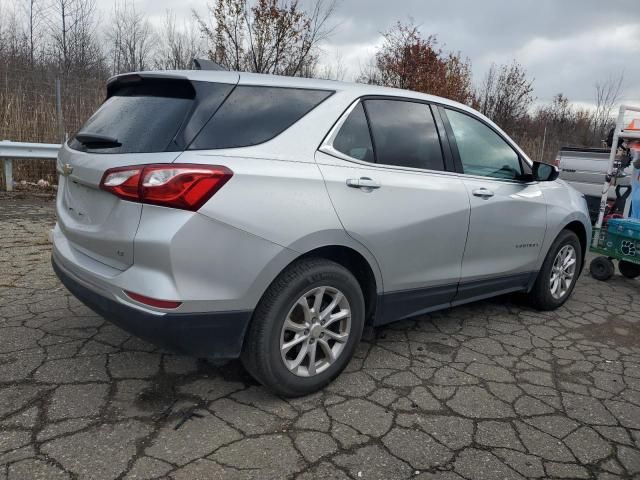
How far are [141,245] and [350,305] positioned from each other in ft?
4.02

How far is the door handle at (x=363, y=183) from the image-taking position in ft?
9.16

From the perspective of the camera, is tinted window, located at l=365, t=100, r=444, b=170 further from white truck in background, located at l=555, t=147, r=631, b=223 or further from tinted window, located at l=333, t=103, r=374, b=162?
white truck in background, located at l=555, t=147, r=631, b=223

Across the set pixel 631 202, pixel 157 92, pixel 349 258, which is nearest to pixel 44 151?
pixel 157 92

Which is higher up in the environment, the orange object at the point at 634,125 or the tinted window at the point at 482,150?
the orange object at the point at 634,125

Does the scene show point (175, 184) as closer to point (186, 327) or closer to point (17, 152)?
point (186, 327)

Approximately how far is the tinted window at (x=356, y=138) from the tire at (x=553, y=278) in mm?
2314

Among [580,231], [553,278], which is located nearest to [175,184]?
[553,278]

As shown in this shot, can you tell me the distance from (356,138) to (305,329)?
114 cm

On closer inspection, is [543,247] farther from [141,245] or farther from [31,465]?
Result: [31,465]

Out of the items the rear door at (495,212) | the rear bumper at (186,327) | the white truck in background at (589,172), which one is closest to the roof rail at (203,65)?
the rear bumper at (186,327)

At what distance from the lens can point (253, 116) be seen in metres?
2.58

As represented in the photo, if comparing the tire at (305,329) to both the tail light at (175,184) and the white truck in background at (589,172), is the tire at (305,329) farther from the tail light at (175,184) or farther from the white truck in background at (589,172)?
the white truck in background at (589,172)

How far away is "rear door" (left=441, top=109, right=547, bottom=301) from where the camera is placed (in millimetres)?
3596

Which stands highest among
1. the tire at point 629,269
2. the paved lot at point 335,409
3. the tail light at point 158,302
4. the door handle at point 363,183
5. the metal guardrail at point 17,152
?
the door handle at point 363,183
